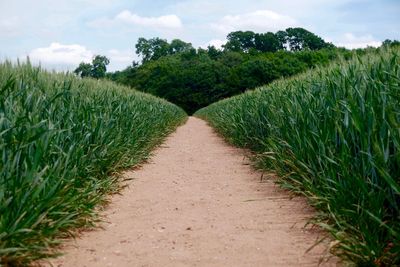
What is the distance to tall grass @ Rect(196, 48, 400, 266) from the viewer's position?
2775 millimetres

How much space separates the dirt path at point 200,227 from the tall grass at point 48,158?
25cm

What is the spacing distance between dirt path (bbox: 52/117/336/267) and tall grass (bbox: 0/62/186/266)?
25 centimetres

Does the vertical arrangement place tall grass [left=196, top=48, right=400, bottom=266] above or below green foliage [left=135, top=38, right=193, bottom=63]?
below

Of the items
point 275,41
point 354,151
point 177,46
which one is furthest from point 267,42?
point 354,151

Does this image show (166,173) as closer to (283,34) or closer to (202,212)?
(202,212)

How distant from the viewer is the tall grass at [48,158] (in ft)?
8.90

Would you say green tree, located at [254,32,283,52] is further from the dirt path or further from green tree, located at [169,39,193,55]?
the dirt path

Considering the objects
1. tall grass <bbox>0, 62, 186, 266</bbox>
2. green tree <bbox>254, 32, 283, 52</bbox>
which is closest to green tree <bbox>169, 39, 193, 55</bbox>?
green tree <bbox>254, 32, 283, 52</bbox>

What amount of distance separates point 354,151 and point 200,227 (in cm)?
144

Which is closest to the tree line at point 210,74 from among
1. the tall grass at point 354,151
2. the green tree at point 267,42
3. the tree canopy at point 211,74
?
the tree canopy at point 211,74

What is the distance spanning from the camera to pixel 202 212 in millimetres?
4340

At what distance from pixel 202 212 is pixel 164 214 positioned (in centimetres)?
36

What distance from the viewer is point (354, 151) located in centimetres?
381

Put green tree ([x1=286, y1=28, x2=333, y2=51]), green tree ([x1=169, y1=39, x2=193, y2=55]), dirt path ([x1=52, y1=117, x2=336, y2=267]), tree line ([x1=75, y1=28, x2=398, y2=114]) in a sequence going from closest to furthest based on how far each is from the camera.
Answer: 1. dirt path ([x1=52, y1=117, x2=336, y2=267])
2. tree line ([x1=75, y1=28, x2=398, y2=114])
3. green tree ([x1=286, y1=28, x2=333, y2=51])
4. green tree ([x1=169, y1=39, x2=193, y2=55])
